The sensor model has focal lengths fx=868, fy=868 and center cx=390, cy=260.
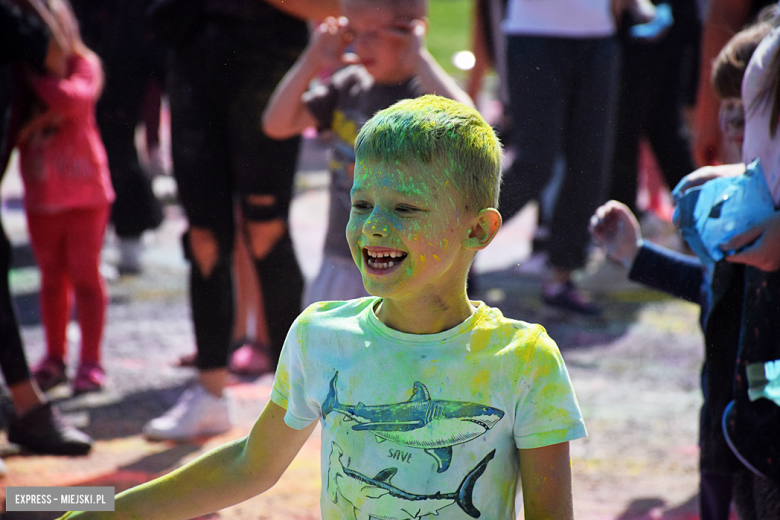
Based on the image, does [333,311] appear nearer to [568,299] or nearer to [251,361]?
[251,361]

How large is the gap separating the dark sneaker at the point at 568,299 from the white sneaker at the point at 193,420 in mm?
1809

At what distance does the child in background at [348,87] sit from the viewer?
2.29 meters

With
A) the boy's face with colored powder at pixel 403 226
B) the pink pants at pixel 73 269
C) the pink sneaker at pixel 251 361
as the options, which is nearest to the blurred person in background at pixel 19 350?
the pink pants at pixel 73 269

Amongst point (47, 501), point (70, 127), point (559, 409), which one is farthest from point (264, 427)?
point (70, 127)

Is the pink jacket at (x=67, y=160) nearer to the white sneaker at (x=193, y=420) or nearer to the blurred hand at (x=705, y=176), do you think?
the white sneaker at (x=193, y=420)

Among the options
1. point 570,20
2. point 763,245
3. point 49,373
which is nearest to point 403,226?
point 763,245

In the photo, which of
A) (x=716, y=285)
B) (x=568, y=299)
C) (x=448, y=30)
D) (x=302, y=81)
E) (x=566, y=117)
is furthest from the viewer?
(x=448, y=30)

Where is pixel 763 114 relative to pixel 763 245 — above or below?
above

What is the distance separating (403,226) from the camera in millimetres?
1172

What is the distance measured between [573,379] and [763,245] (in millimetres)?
1763

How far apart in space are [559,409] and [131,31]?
349cm

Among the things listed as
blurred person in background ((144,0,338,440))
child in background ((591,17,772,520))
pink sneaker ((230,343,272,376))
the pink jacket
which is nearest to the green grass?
pink sneaker ((230,343,272,376))

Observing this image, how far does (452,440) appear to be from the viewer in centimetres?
117

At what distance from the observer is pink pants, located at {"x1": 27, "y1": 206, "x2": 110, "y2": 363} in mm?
3162
